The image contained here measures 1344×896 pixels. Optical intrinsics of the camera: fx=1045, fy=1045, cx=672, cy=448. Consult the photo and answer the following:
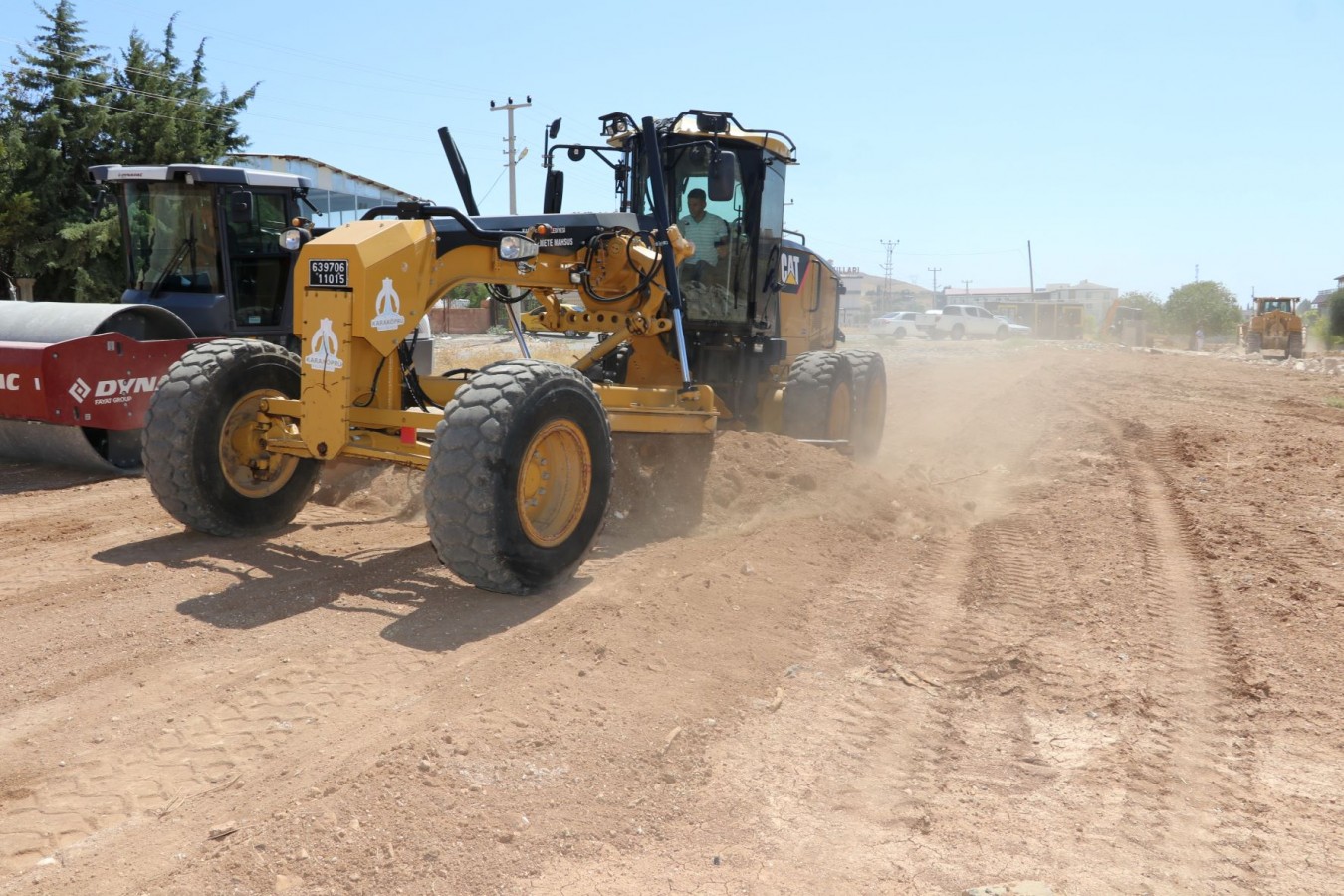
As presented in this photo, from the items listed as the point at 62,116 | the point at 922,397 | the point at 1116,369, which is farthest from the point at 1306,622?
the point at 62,116

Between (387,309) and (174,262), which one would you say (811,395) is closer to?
(387,309)

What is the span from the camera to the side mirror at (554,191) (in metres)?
8.05

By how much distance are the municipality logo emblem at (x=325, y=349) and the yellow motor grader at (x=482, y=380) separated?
10 millimetres

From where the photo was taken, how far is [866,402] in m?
10.4

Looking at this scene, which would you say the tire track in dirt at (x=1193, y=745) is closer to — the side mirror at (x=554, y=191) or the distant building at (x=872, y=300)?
the side mirror at (x=554, y=191)

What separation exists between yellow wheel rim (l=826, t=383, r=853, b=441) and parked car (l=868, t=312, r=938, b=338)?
1542 inches

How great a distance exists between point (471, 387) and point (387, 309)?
800 mm

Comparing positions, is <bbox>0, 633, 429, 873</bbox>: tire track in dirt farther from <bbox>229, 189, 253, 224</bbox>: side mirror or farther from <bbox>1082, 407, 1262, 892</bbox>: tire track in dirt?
<bbox>229, 189, 253, 224</bbox>: side mirror

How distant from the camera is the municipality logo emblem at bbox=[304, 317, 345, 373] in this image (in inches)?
215

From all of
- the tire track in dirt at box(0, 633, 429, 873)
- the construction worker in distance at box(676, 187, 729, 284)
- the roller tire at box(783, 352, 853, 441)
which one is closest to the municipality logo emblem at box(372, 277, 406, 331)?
the tire track in dirt at box(0, 633, 429, 873)

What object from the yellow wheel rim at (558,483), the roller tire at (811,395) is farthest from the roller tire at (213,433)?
the roller tire at (811,395)

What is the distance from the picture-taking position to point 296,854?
3.06 meters

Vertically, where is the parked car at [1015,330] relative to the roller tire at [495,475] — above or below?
above

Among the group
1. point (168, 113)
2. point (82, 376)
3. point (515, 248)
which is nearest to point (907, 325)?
point (168, 113)
